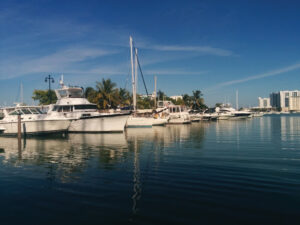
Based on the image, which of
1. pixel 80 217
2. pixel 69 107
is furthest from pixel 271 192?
pixel 69 107

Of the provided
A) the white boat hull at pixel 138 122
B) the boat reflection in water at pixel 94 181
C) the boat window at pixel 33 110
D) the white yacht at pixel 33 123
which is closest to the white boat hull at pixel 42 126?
the white yacht at pixel 33 123

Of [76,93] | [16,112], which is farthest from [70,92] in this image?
[16,112]

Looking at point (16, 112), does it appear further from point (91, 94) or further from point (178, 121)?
point (178, 121)

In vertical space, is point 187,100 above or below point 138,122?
above

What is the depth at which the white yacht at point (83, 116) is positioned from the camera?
32.8m

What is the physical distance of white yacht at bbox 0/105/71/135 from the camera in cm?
3212

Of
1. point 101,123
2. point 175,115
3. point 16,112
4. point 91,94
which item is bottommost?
point 101,123

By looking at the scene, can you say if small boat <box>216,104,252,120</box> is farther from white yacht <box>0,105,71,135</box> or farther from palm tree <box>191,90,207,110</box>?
white yacht <box>0,105,71,135</box>

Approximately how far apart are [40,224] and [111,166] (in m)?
6.51

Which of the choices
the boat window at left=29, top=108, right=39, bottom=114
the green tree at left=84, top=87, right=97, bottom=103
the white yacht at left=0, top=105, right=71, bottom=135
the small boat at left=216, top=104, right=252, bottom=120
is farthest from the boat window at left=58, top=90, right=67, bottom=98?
the small boat at left=216, top=104, right=252, bottom=120

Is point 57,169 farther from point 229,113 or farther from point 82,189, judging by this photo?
point 229,113

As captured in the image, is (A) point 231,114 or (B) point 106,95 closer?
(B) point 106,95

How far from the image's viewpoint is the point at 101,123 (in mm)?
32906

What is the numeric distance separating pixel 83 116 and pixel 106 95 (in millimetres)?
21958
